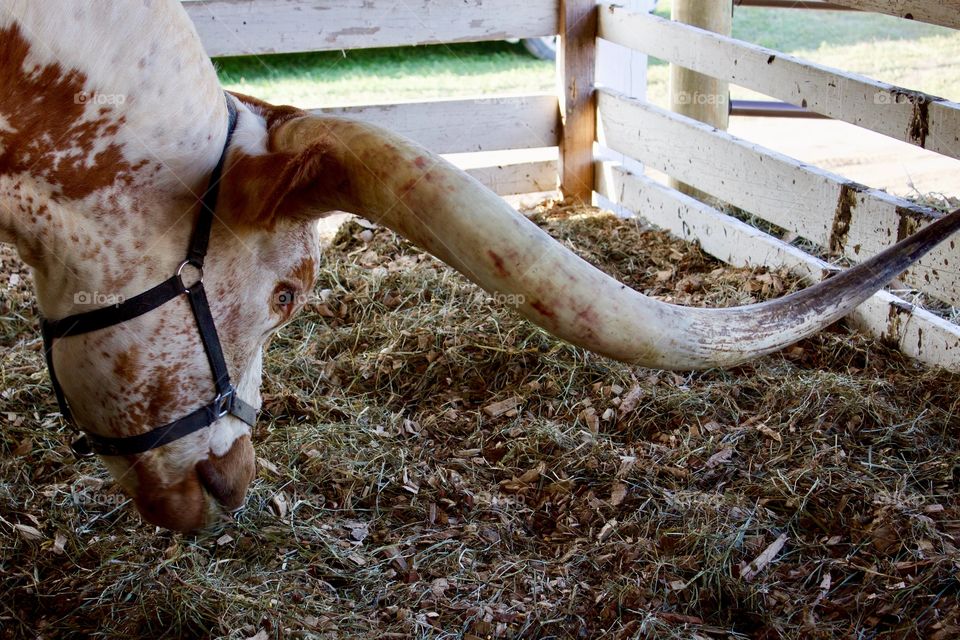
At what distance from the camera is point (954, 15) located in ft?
9.84

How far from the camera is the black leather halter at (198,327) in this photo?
6.19 feet

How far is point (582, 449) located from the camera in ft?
10.3

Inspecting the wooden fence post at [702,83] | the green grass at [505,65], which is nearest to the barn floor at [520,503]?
the wooden fence post at [702,83]

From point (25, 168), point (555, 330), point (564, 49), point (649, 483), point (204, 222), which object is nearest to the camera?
point (555, 330)

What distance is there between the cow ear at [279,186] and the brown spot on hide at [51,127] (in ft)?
0.67

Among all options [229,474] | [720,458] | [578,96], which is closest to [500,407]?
[720,458]

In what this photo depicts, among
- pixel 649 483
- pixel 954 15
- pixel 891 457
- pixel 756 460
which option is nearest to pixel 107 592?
pixel 649 483

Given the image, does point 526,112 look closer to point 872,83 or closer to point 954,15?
point 872,83

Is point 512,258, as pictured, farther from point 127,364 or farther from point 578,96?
point 578,96

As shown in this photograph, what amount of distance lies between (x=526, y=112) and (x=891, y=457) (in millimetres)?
3035

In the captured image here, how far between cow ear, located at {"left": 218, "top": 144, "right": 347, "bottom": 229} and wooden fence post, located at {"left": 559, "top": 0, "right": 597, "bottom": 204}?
372 centimetres

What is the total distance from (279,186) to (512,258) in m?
0.44

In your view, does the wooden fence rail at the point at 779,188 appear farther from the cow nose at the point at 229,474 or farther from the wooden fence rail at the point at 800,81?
the cow nose at the point at 229,474

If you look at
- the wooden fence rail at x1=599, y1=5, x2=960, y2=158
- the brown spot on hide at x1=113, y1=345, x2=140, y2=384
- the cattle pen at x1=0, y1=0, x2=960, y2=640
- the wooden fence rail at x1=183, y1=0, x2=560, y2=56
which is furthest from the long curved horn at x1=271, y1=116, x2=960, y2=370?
the wooden fence rail at x1=183, y1=0, x2=560, y2=56
